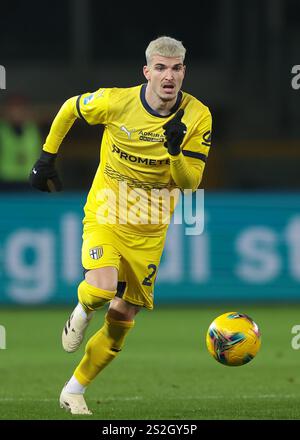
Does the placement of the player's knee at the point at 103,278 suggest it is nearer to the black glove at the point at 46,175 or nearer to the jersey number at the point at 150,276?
the jersey number at the point at 150,276

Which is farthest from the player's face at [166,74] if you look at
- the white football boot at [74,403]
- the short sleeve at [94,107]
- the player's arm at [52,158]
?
the white football boot at [74,403]

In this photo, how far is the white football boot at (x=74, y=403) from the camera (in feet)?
25.1

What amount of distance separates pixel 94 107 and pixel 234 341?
174 cm

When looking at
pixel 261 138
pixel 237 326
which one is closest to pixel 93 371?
pixel 237 326

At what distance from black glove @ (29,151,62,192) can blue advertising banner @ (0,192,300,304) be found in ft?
19.0

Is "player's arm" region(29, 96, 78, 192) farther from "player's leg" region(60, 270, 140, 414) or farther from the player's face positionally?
"player's leg" region(60, 270, 140, 414)

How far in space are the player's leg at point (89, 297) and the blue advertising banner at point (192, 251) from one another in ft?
20.2

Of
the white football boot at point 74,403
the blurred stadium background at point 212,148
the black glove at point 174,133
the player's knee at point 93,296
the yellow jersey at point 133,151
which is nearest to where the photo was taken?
the black glove at point 174,133

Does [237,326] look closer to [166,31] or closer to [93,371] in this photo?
[93,371]

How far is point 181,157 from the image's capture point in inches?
295

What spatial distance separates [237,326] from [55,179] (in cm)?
152

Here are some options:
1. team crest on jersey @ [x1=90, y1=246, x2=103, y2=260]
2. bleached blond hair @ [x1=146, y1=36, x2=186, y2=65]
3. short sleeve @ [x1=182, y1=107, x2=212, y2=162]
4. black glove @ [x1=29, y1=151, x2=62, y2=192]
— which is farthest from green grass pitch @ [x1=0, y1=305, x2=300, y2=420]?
bleached blond hair @ [x1=146, y1=36, x2=186, y2=65]

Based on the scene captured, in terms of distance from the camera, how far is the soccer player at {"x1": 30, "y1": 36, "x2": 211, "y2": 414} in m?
7.70

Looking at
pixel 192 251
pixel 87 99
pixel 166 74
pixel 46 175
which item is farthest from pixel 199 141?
pixel 192 251
